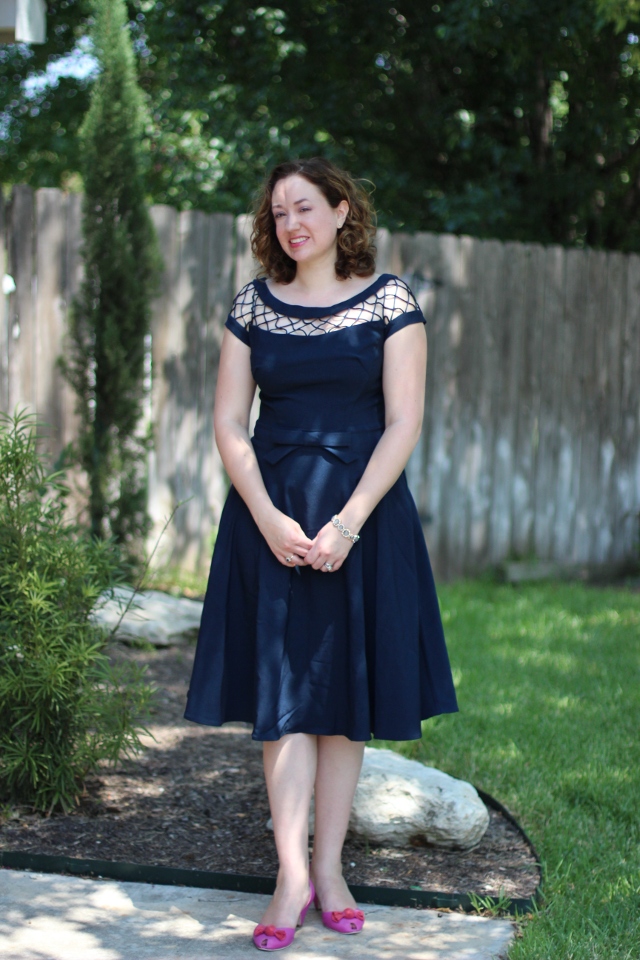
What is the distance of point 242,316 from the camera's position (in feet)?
8.82

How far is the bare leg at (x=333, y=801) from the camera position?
2562 millimetres

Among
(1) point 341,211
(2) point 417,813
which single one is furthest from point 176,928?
(1) point 341,211

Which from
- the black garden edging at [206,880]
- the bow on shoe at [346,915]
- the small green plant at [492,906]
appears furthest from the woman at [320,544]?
the small green plant at [492,906]

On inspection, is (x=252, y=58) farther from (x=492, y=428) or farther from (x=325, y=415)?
(x=325, y=415)

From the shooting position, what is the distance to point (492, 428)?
6531mm

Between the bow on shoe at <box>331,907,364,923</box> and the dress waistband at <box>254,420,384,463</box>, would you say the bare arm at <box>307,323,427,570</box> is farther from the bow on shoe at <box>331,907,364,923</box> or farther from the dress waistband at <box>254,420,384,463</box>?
the bow on shoe at <box>331,907,364,923</box>

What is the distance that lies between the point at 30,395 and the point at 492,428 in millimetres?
2874

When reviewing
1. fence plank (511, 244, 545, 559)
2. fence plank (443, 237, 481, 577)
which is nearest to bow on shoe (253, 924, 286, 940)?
fence plank (443, 237, 481, 577)

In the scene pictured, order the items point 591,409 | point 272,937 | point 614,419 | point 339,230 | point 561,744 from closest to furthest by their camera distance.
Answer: point 272,937
point 339,230
point 561,744
point 591,409
point 614,419

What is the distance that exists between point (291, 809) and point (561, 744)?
58.6 inches

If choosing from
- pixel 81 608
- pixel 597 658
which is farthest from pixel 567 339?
pixel 81 608

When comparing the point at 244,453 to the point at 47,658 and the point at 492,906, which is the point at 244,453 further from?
the point at 492,906

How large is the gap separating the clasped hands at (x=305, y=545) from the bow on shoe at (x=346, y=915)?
2.73ft

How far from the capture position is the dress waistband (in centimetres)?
255
